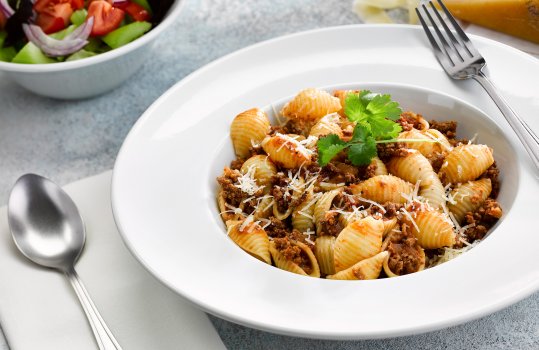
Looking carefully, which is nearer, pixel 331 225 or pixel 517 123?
pixel 331 225

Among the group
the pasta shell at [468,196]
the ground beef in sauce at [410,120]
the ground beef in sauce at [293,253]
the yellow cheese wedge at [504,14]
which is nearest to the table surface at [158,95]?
the ground beef in sauce at [293,253]

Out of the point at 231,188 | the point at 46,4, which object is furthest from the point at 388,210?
the point at 46,4

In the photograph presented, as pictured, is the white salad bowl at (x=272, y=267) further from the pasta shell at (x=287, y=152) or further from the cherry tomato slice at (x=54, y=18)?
the cherry tomato slice at (x=54, y=18)

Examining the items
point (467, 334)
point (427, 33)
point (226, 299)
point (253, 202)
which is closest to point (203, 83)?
point (253, 202)

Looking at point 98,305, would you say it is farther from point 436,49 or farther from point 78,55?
point 436,49

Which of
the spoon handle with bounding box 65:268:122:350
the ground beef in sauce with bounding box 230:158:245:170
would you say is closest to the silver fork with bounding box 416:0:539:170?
the ground beef in sauce with bounding box 230:158:245:170

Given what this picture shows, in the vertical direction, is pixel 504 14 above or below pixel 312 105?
above

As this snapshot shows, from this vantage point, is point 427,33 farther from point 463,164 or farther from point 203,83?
point 203,83
